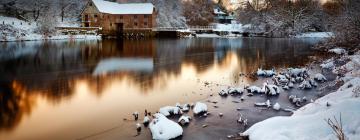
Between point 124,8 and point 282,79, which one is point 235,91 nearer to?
point 282,79

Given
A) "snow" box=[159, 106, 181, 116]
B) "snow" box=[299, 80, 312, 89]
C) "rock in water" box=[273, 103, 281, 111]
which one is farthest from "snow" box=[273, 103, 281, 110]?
"snow" box=[299, 80, 312, 89]

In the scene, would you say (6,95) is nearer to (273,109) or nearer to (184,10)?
(273,109)

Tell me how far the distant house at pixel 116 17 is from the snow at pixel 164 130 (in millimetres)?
58604

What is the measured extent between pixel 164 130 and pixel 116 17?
206ft

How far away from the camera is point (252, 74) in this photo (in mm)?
20984

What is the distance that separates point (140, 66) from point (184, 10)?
6300cm

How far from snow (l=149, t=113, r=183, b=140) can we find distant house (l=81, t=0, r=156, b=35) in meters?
58.6

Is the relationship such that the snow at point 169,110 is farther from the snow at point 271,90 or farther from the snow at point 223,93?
the snow at point 271,90

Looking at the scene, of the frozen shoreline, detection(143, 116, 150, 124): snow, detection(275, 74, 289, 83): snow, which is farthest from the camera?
the frozen shoreline

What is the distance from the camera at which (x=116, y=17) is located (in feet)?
228

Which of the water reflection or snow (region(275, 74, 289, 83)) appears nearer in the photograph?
the water reflection

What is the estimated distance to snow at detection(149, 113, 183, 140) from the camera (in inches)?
364

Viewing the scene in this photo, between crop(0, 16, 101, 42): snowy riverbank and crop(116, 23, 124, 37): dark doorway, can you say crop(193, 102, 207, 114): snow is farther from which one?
crop(116, 23, 124, 37): dark doorway

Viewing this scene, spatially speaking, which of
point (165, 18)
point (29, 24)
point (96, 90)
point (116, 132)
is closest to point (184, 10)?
point (165, 18)
